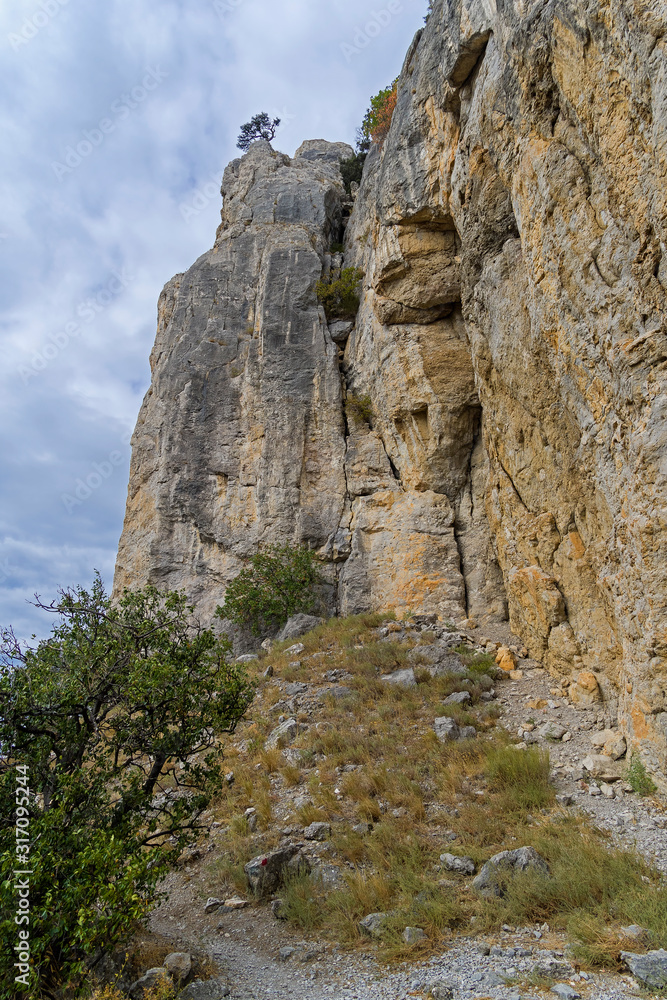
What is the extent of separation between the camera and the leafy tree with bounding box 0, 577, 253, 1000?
3775 millimetres

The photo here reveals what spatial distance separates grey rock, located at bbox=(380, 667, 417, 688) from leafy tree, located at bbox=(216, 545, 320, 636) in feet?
18.6

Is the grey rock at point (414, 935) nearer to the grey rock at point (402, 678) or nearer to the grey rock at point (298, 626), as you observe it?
the grey rock at point (402, 678)

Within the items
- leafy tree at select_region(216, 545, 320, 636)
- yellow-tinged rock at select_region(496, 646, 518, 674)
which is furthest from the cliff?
leafy tree at select_region(216, 545, 320, 636)

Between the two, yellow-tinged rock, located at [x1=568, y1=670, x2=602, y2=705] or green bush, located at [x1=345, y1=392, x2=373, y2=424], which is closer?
yellow-tinged rock, located at [x1=568, y1=670, x2=602, y2=705]

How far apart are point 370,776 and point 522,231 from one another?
8.58 meters

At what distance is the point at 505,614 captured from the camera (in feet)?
43.8

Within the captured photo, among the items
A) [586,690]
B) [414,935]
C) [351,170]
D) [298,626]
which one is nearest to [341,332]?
[298,626]

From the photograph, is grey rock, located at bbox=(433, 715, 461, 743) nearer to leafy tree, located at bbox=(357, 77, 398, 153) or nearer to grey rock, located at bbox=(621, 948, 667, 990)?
grey rock, located at bbox=(621, 948, 667, 990)

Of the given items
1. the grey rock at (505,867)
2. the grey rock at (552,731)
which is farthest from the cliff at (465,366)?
the grey rock at (505,867)

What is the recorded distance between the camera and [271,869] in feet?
19.9

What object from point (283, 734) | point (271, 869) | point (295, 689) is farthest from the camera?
point (295, 689)

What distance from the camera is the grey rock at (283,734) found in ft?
30.0

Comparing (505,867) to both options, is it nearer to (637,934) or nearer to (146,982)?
(637,934)

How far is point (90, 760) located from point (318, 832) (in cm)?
283
